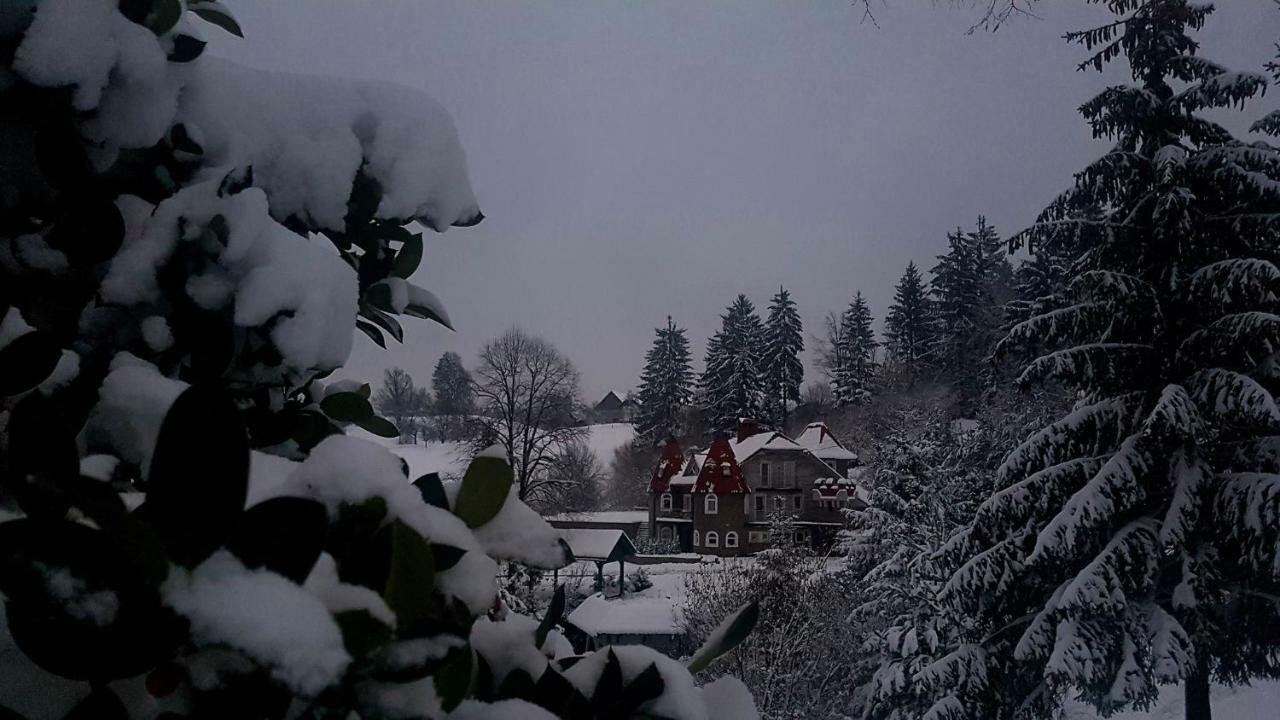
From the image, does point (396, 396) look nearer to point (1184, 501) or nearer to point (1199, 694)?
point (1184, 501)

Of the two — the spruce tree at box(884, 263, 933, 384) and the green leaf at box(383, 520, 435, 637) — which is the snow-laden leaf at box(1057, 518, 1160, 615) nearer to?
the green leaf at box(383, 520, 435, 637)

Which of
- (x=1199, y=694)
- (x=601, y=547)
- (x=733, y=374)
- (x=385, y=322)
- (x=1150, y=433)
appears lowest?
(x=1199, y=694)

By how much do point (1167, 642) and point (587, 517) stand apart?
74.3ft

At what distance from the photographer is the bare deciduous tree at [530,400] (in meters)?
19.1

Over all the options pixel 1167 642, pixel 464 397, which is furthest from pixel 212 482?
pixel 464 397

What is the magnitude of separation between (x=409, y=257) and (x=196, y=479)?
575 mm

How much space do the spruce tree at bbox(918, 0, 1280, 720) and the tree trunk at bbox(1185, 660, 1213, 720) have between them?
2cm

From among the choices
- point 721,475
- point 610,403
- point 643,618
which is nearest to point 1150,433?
point 643,618

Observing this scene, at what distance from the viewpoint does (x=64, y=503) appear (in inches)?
13.9

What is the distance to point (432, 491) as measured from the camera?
56cm

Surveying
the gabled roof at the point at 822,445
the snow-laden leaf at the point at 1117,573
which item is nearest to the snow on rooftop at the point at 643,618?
the gabled roof at the point at 822,445

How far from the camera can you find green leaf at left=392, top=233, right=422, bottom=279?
0.88m

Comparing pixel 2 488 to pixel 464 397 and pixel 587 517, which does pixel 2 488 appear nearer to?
pixel 464 397

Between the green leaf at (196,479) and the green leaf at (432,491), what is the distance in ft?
0.73
